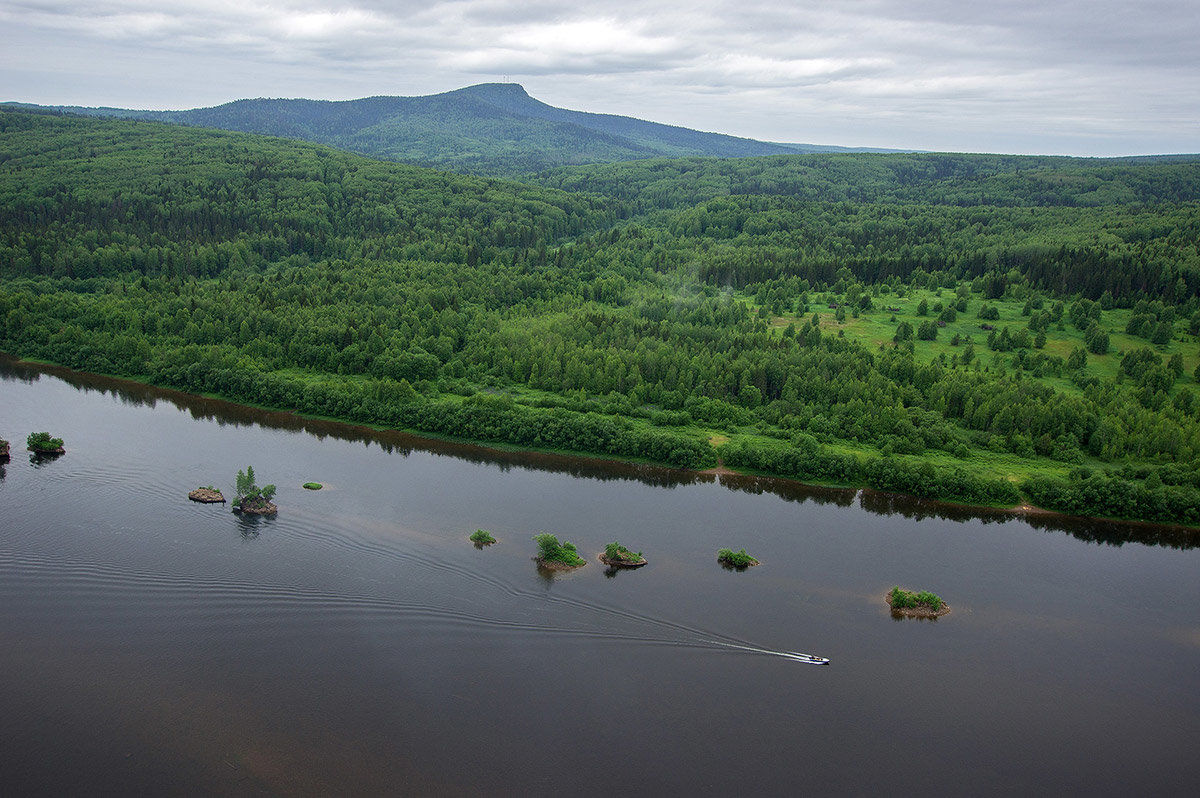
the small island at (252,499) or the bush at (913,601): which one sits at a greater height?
the small island at (252,499)

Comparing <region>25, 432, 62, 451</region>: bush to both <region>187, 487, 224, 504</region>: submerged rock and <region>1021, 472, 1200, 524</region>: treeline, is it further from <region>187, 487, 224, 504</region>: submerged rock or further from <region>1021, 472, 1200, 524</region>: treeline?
<region>1021, 472, 1200, 524</region>: treeline

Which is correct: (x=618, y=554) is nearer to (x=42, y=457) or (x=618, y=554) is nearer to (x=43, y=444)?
(x=42, y=457)

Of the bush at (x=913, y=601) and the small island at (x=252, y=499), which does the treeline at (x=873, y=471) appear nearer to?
the bush at (x=913, y=601)

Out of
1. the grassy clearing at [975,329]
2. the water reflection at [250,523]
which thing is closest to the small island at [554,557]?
the water reflection at [250,523]

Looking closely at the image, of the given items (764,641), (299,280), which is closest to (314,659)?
(764,641)

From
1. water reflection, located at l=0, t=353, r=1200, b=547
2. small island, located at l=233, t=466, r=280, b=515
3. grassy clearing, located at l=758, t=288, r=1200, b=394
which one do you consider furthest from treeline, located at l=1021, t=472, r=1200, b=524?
small island, located at l=233, t=466, r=280, b=515
